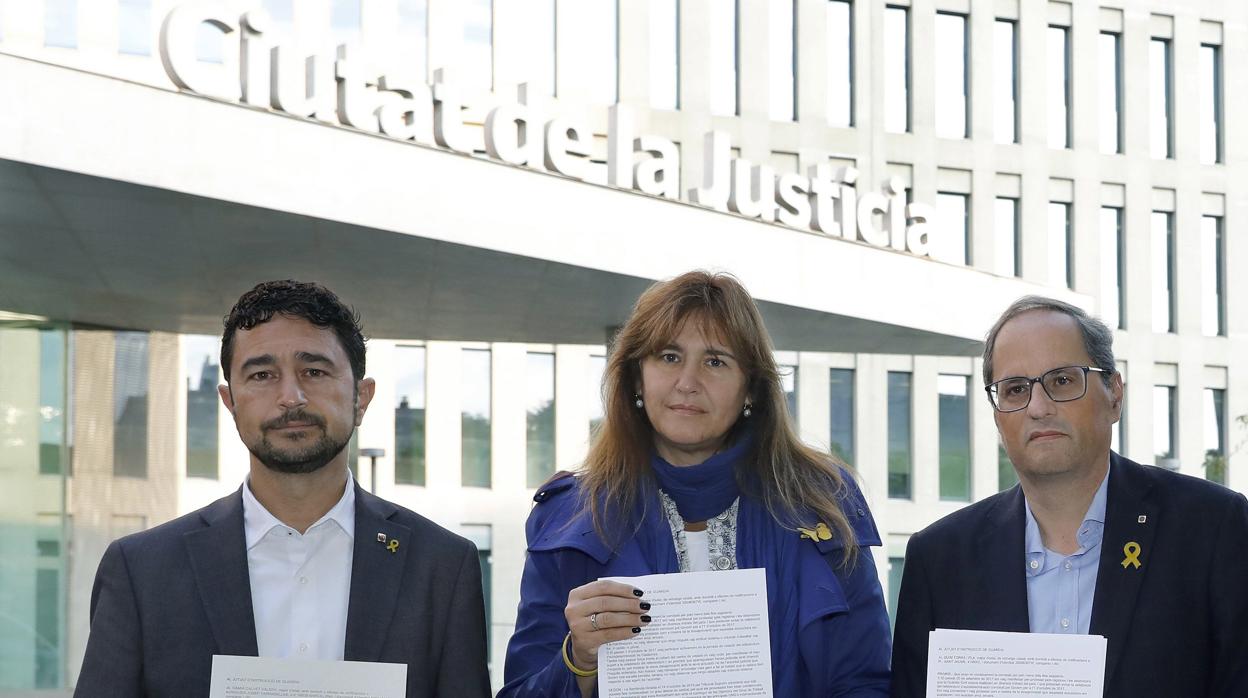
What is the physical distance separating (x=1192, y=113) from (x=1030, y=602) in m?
38.1

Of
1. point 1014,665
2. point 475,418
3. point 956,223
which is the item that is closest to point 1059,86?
point 956,223

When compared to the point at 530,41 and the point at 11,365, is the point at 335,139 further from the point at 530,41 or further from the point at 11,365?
the point at 530,41

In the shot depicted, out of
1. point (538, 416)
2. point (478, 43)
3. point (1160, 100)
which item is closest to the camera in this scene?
point (478, 43)

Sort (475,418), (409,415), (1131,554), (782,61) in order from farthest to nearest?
(782,61) < (475,418) < (409,415) < (1131,554)

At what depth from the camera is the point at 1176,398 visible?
125 feet

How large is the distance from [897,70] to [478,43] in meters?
10.8

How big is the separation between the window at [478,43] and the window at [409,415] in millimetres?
6223

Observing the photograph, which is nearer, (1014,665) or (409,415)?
(1014,665)

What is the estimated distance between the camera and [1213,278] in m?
38.7

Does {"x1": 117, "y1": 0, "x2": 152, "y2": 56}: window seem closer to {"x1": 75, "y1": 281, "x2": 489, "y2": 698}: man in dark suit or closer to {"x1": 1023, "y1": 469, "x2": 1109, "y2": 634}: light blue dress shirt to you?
{"x1": 75, "y1": 281, "x2": 489, "y2": 698}: man in dark suit

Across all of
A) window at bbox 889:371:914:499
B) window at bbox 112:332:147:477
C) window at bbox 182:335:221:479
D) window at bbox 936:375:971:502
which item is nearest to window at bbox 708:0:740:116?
window at bbox 889:371:914:499

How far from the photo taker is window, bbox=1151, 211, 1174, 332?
38.1 meters

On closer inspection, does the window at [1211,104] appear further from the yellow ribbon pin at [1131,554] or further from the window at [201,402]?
the yellow ribbon pin at [1131,554]

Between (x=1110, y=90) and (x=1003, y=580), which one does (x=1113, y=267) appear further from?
(x=1003, y=580)
